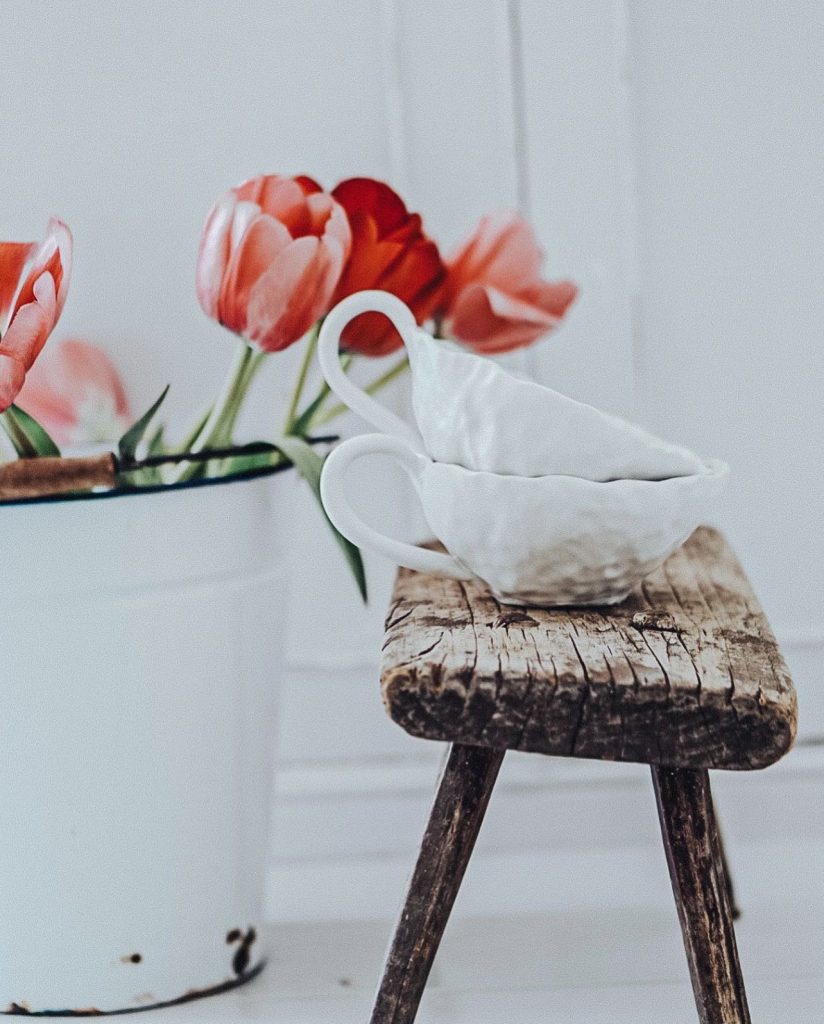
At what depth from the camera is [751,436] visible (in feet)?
3.21

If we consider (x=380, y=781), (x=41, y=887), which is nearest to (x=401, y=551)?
(x=41, y=887)

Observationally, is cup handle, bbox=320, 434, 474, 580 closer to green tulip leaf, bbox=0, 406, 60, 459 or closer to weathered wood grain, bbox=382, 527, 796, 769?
weathered wood grain, bbox=382, 527, 796, 769

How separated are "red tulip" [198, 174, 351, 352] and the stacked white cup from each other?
0.34ft

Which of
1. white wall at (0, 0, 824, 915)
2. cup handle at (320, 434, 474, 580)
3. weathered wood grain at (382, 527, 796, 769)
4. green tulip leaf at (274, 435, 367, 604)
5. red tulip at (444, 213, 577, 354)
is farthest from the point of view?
white wall at (0, 0, 824, 915)

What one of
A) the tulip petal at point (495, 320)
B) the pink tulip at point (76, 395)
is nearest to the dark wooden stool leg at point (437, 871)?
the tulip petal at point (495, 320)

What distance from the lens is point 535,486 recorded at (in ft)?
1.82

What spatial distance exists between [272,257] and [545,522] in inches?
9.3

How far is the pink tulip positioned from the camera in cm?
89

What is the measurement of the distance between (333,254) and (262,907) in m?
0.44

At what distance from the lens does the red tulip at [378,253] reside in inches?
29.3

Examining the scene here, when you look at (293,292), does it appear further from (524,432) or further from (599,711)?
(599,711)

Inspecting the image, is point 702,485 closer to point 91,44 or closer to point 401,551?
point 401,551

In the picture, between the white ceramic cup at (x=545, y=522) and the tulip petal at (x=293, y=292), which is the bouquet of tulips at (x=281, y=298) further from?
the white ceramic cup at (x=545, y=522)

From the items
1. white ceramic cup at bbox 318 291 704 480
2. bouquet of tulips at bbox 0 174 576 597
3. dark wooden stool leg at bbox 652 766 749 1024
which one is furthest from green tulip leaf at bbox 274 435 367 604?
dark wooden stool leg at bbox 652 766 749 1024
